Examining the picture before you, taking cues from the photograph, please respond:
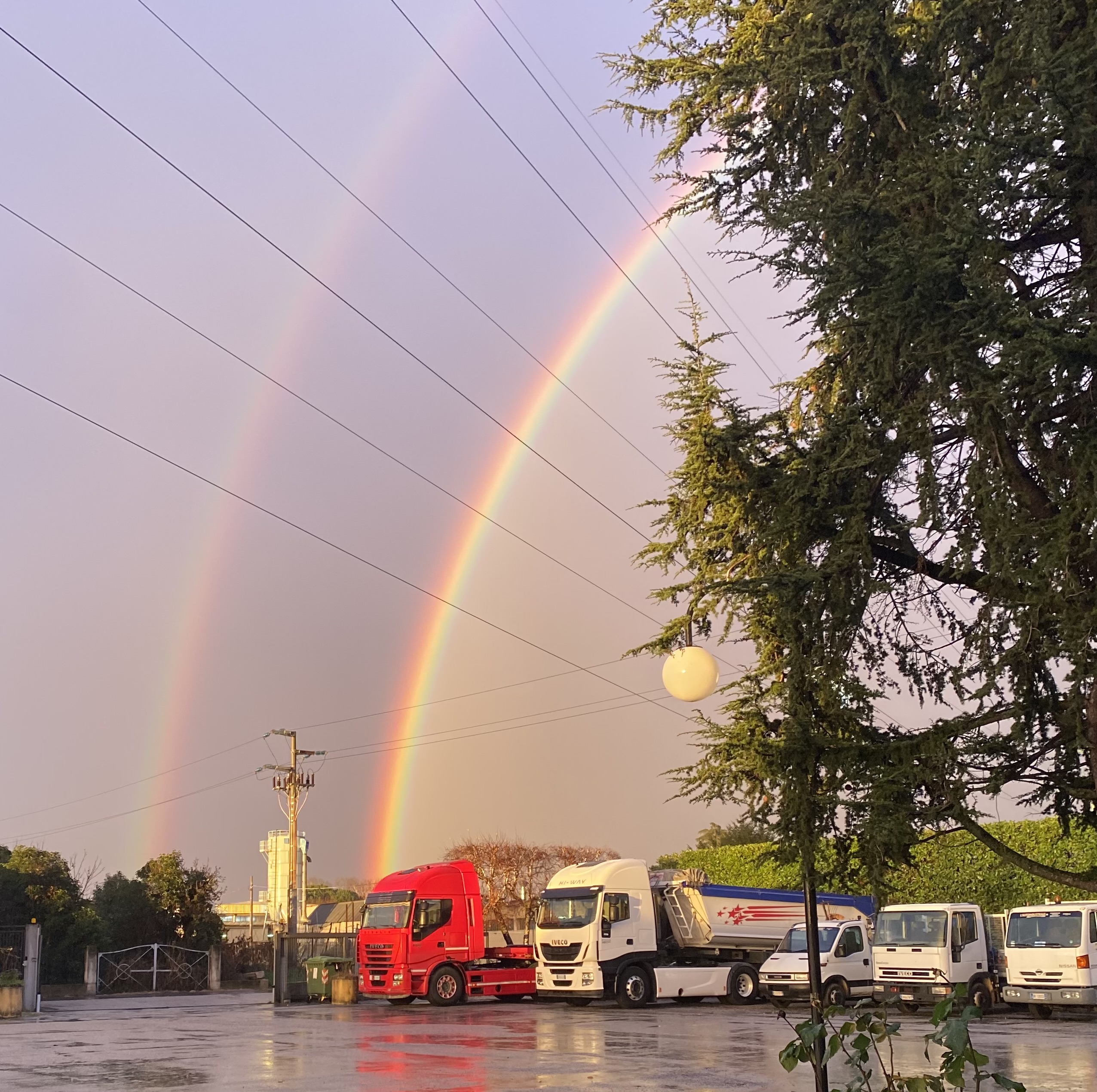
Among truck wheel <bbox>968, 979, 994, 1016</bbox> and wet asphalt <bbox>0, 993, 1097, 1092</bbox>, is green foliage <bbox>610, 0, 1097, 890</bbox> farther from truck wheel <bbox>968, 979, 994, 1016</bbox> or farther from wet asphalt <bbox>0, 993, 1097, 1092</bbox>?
truck wheel <bbox>968, 979, 994, 1016</bbox>

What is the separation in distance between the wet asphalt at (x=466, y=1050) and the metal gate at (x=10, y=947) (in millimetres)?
5013

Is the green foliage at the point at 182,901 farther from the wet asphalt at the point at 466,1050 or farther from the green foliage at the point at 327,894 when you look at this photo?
the green foliage at the point at 327,894

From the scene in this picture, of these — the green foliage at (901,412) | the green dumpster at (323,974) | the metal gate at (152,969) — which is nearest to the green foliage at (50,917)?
the metal gate at (152,969)

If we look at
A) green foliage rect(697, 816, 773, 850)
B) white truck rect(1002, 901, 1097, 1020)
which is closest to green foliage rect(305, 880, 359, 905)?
green foliage rect(697, 816, 773, 850)

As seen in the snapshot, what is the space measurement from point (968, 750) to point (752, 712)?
174 cm

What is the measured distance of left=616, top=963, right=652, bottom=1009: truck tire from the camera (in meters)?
28.1

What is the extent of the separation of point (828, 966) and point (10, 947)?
21189 mm

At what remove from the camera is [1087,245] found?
29.7 feet

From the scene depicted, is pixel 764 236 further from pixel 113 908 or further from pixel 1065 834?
pixel 113 908

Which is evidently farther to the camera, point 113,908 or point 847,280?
point 113,908

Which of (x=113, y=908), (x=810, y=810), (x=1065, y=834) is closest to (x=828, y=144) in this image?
(x=810, y=810)

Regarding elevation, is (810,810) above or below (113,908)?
above

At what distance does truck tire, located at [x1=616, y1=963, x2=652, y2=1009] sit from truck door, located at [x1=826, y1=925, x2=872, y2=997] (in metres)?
4.25

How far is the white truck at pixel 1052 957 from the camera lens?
2308 centimetres
